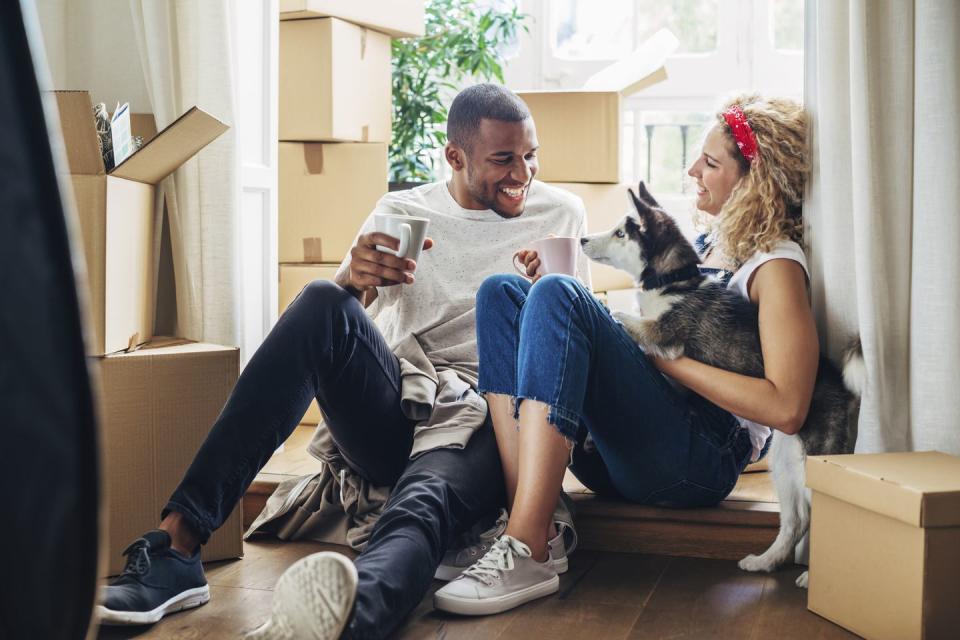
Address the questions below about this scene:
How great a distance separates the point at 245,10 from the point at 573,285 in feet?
4.26

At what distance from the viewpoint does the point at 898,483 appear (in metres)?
1.34

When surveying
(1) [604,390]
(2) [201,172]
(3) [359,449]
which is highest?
(2) [201,172]

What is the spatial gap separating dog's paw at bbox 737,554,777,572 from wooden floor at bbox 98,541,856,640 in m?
0.02

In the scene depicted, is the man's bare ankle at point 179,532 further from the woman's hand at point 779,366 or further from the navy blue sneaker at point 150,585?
the woman's hand at point 779,366

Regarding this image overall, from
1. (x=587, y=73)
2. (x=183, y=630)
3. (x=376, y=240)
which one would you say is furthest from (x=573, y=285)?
(x=587, y=73)

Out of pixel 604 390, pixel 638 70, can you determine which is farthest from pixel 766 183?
pixel 638 70

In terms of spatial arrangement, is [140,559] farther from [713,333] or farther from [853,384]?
[853,384]

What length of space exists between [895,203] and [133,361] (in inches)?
54.9

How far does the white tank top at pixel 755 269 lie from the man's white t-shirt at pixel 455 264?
1.56 feet

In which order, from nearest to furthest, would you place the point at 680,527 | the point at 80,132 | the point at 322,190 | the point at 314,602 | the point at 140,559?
the point at 314,602 → the point at 140,559 → the point at 80,132 → the point at 680,527 → the point at 322,190

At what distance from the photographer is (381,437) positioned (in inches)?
72.2

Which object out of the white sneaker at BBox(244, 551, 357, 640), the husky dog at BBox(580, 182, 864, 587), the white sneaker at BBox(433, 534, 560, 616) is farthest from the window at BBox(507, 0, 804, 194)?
the white sneaker at BBox(244, 551, 357, 640)

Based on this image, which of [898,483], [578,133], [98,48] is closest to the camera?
[898,483]

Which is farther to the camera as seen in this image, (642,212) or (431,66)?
(431,66)
